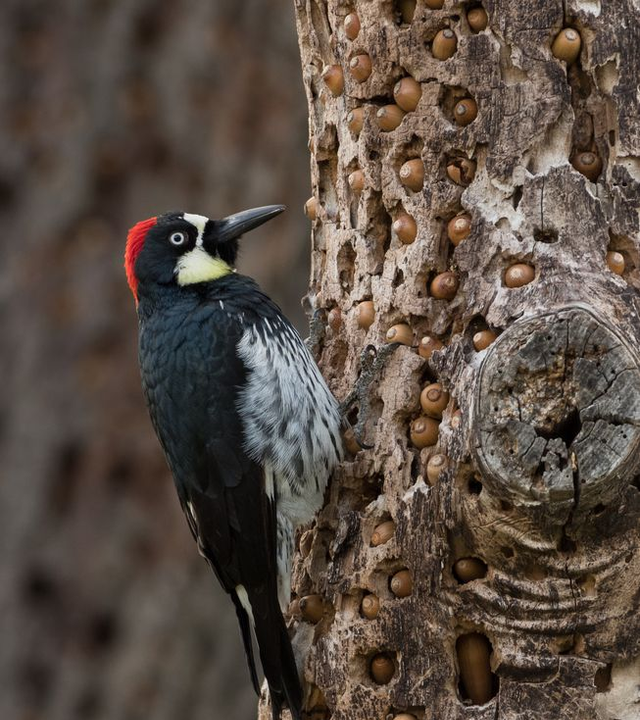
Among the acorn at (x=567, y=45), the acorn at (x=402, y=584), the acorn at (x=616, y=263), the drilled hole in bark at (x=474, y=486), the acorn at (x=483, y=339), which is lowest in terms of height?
the acorn at (x=402, y=584)

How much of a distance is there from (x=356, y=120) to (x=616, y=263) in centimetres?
88

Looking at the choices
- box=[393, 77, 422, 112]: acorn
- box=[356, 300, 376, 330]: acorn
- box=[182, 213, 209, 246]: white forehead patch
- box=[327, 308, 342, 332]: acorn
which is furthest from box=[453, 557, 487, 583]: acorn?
box=[182, 213, 209, 246]: white forehead patch

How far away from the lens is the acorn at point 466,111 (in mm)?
3389

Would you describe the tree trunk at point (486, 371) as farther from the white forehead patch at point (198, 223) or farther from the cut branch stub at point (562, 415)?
the white forehead patch at point (198, 223)

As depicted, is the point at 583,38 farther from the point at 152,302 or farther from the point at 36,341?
the point at 36,341

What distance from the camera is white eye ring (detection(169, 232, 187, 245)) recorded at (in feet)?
14.0

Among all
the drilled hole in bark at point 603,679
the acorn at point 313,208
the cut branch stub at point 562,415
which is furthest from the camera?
the acorn at point 313,208

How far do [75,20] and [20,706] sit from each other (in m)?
3.15

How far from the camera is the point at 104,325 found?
5.92 meters

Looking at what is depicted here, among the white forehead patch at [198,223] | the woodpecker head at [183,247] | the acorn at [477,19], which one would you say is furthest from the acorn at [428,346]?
the white forehead patch at [198,223]

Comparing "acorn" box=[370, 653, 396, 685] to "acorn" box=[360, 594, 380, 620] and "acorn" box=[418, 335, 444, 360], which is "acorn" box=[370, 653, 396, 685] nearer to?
"acorn" box=[360, 594, 380, 620]

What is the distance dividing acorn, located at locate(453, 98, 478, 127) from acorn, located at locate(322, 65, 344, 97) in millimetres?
492

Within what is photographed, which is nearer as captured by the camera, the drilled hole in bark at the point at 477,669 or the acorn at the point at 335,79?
the drilled hole in bark at the point at 477,669

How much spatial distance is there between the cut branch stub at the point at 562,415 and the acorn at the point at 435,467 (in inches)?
9.5
